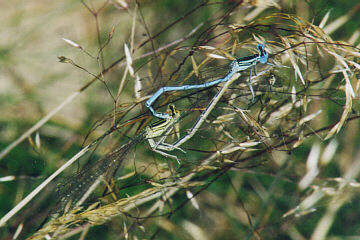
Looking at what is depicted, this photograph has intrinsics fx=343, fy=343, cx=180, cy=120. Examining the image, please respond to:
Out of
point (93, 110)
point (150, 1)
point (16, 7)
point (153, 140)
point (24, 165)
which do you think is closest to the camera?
point (153, 140)

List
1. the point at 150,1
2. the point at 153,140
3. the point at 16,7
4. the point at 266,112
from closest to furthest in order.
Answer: the point at 153,140, the point at 266,112, the point at 150,1, the point at 16,7

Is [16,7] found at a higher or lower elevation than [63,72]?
higher

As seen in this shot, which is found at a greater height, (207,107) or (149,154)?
(207,107)

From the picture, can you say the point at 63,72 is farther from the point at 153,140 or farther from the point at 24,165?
the point at 153,140

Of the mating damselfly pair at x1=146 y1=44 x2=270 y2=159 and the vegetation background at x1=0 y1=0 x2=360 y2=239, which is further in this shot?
the vegetation background at x1=0 y1=0 x2=360 y2=239

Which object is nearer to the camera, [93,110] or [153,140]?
[153,140]

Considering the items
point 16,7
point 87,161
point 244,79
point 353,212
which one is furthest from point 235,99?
point 16,7

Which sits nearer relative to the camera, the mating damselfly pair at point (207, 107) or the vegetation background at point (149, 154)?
the mating damselfly pair at point (207, 107)

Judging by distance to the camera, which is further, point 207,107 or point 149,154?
point 149,154

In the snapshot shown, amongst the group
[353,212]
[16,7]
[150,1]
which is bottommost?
[353,212]

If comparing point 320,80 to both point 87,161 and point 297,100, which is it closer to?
point 297,100
